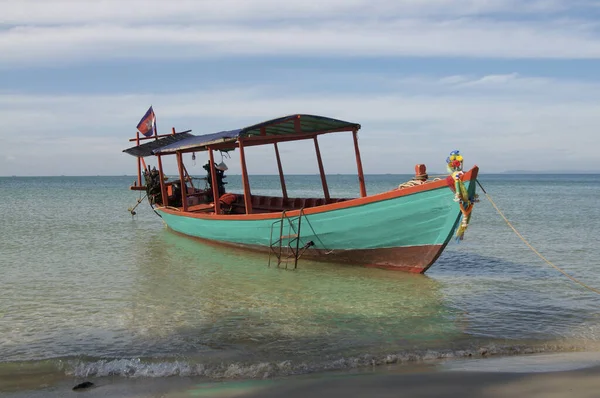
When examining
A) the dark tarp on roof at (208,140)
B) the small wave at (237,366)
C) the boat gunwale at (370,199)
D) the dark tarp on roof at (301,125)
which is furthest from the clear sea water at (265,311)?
the dark tarp on roof at (301,125)

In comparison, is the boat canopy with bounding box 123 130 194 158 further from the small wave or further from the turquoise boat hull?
the small wave

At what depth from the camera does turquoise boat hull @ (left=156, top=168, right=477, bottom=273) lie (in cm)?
890

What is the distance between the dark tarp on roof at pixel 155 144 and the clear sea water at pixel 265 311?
431 centimetres

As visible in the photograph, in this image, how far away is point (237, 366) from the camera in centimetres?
539

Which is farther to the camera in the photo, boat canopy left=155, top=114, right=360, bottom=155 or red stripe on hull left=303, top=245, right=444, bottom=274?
boat canopy left=155, top=114, right=360, bottom=155

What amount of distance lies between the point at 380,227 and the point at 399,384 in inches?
198

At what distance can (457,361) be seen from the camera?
5.50 m

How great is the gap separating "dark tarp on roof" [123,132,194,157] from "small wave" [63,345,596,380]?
11.8 m

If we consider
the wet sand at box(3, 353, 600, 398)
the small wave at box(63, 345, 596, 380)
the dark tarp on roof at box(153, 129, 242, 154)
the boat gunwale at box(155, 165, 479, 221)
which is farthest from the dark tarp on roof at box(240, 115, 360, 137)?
the wet sand at box(3, 353, 600, 398)

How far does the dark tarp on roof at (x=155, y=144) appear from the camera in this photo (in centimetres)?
1683

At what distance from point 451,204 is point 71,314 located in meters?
5.76

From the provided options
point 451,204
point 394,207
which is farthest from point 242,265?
point 451,204

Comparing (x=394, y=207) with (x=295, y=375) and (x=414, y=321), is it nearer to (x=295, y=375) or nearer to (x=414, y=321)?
(x=414, y=321)

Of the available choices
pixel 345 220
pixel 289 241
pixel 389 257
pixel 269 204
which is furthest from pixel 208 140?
pixel 389 257
